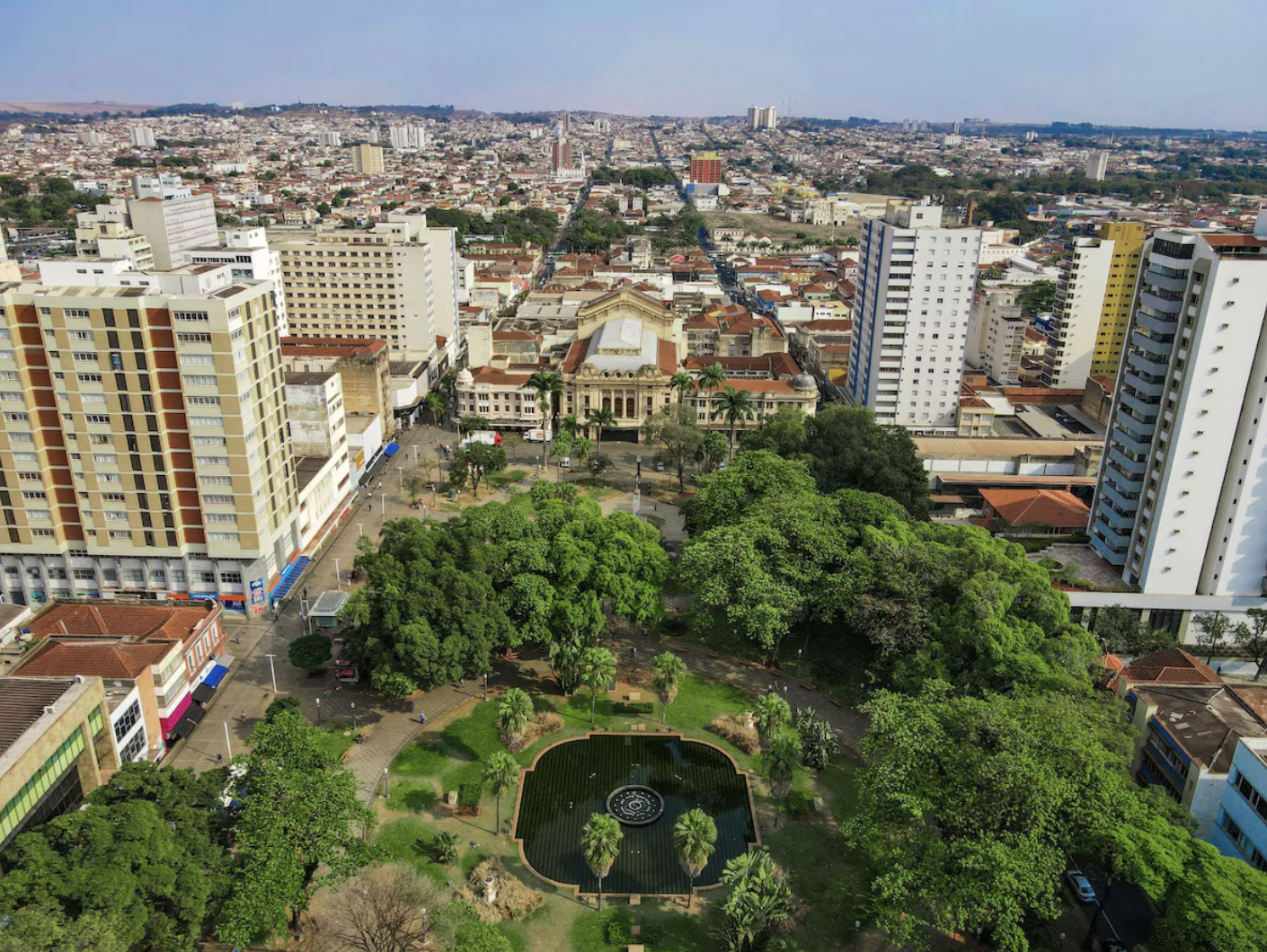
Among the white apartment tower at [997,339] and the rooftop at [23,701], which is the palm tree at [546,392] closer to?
the rooftop at [23,701]

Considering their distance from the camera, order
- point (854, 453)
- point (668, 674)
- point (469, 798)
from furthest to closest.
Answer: point (854, 453)
point (668, 674)
point (469, 798)

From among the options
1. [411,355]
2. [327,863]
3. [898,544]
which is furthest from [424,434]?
[327,863]

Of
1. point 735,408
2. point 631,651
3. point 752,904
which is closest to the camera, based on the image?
point 752,904

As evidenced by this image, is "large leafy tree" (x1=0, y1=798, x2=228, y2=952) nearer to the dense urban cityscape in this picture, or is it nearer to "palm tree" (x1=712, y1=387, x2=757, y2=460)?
the dense urban cityscape

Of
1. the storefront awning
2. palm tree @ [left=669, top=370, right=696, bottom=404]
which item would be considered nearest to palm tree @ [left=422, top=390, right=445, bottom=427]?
palm tree @ [left=669, top=370, right=696, bottom=404]

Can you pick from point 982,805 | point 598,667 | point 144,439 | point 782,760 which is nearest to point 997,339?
point 598,667

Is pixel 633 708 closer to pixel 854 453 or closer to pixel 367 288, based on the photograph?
pixel 854 453
